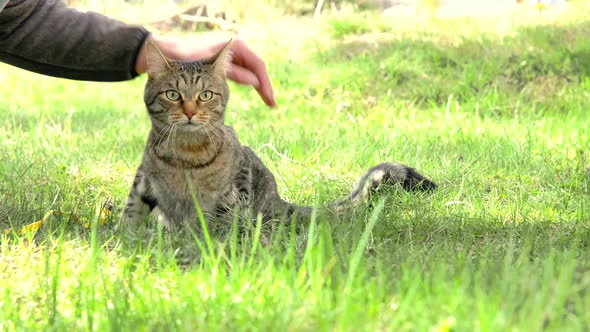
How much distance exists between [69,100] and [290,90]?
204 cm

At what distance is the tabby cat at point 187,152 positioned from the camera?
2.98 meters

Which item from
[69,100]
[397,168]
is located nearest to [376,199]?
[397,168]

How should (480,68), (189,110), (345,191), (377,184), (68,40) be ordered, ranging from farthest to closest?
(480,68) < (345,191) < (377,184) < (68,40) < (189,110)

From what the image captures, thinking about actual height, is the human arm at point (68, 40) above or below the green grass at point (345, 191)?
above

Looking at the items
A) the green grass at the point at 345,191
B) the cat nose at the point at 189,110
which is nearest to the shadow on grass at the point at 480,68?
the green grass at the point at 345,191

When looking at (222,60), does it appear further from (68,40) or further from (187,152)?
(68,40)

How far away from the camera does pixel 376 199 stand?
3.20 metres

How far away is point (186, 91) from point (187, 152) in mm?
251

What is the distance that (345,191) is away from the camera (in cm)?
362

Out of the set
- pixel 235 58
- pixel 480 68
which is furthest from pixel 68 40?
pixel 480 68

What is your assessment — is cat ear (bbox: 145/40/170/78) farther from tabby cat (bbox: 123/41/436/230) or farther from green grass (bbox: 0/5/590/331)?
green grass (bbox: 0/5/590/331)

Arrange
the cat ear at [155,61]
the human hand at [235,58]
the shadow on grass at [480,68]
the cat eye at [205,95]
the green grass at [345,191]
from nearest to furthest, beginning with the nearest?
1. the green grass at [345,191]
2. the human hand at [235,58]
3. the cat ear at [155,61]
4. the cat eye at [205,95]
5. the shadow on grass at [480,68]

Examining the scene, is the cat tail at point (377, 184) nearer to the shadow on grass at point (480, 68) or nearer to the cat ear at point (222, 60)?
the cat ear at point (222, 60)

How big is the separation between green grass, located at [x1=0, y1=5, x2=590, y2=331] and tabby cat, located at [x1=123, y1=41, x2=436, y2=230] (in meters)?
0.19
